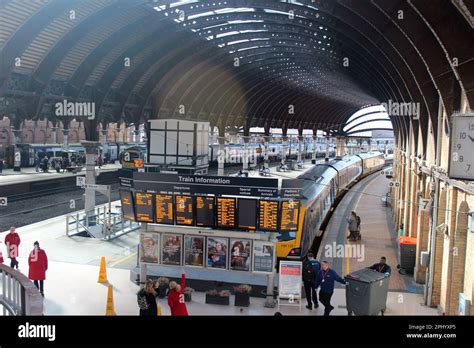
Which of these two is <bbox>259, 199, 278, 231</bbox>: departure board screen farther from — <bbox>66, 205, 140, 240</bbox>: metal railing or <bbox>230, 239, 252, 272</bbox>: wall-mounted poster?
<bbox>66, 205, 140, 240</bbox>: metal railing

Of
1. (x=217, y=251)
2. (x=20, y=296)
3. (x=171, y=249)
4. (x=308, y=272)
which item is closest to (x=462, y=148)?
(x=308, y=272)

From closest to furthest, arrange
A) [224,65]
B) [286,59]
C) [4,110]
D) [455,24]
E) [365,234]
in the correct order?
[455,24] < [4,110] < [365,234] < [224,65] < [286,59]

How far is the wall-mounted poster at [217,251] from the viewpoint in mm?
14375

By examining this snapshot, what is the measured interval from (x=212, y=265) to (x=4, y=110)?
41.4 feet

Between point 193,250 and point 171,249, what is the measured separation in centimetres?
62

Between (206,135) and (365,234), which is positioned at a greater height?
(206,135)

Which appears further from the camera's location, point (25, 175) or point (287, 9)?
point (25, 175)

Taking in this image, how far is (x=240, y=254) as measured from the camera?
46.9 feet

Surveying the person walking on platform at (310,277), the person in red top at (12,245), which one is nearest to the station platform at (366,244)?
the person walking on platform at (310,277)

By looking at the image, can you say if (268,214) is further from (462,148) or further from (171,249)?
(462,148)

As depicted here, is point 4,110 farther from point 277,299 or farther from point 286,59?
point 286,59

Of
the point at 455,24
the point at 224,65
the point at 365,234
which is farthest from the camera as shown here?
the point at 224,65

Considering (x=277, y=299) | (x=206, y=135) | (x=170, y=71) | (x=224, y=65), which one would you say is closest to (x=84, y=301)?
(x=277, y=299)

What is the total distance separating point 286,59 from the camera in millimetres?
39125
